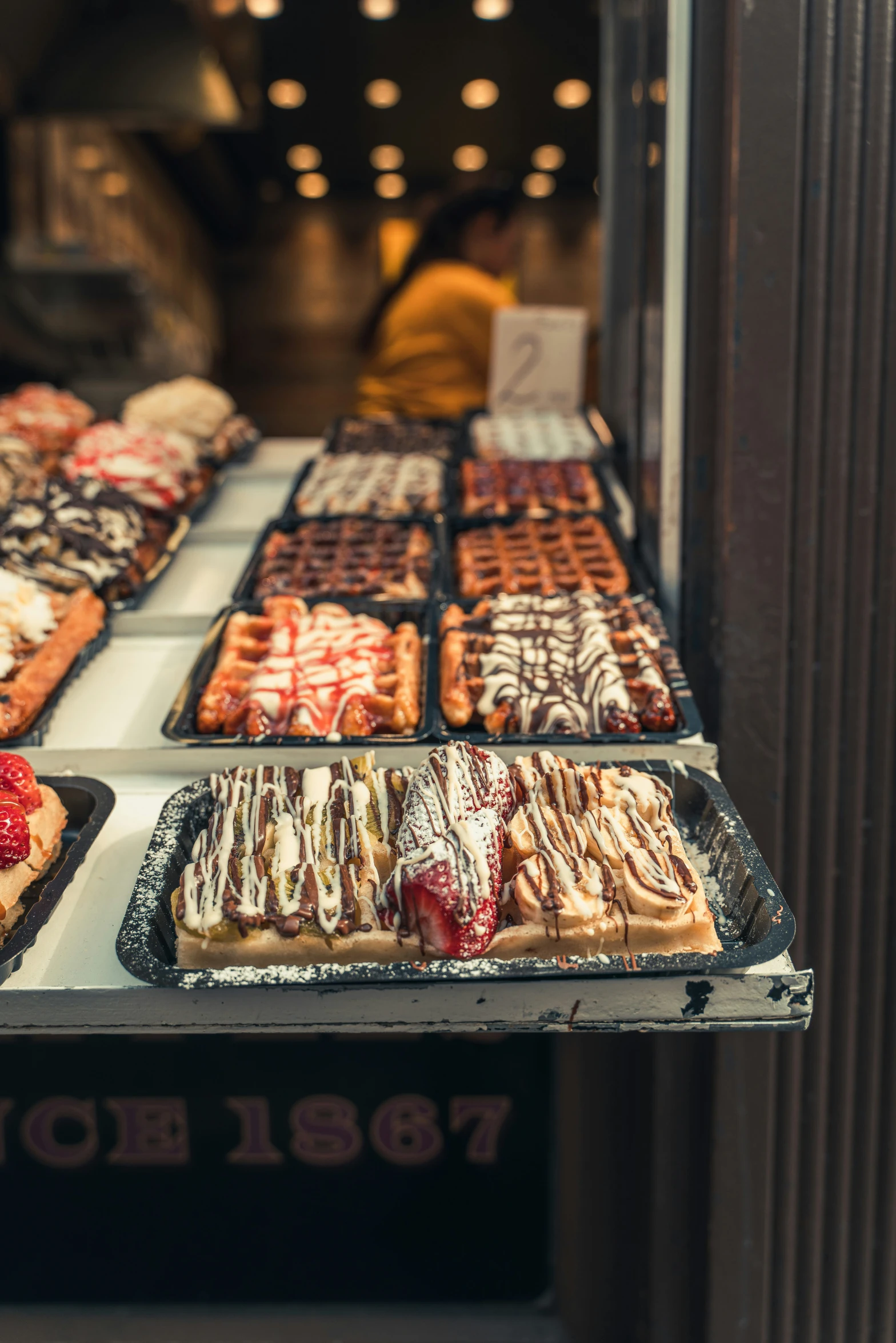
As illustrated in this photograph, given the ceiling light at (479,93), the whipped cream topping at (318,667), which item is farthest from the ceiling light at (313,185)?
the whipped cream topping at (318,667)

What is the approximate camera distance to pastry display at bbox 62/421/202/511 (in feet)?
9.31

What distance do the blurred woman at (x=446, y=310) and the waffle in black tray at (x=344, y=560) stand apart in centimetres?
165

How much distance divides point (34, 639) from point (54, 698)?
232 mm

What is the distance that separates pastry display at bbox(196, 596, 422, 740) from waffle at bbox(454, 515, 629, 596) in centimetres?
28

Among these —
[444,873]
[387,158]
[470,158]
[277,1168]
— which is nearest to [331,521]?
[277,1168]

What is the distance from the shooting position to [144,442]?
3113 millimetres

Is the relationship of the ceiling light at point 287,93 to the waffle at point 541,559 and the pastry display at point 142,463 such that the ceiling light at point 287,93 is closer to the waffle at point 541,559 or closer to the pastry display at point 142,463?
the pastry display at point 142,463

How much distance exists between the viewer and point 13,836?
4.35 ft

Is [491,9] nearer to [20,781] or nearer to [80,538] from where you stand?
[80,538]

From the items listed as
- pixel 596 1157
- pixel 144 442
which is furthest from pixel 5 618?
pixel 596 1157

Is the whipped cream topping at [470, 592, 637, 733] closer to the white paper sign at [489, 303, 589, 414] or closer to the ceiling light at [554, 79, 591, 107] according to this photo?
the white paper sign at [489, 303, 589, 414]

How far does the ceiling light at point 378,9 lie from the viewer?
6.68 meters

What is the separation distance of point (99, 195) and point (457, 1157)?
6783 mm

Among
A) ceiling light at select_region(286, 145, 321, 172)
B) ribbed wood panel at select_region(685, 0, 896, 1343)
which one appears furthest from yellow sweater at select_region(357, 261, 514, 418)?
ceiling light at select_region(286, 145, 321, 172)
